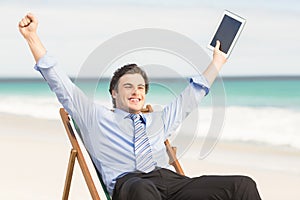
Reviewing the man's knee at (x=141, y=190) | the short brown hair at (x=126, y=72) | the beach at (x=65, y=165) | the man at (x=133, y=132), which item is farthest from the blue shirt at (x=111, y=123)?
the beach at (x=65, y=165)

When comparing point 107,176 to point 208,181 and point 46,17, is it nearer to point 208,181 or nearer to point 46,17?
point 208,181

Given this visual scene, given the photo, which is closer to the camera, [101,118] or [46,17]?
[101,118]

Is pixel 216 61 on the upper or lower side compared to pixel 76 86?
upper

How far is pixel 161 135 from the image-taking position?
3.53 meters

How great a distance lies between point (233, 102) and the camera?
50.0 ft

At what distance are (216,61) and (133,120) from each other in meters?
0.50

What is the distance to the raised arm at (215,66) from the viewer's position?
11.7 feet

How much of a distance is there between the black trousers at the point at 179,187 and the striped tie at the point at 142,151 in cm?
8

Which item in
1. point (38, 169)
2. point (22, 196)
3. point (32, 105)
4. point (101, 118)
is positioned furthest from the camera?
point (32, 105)

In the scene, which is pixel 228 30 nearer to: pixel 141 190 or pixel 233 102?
pixel 141 190

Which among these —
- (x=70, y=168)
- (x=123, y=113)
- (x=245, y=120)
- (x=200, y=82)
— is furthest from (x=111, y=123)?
(x=245, y=120)

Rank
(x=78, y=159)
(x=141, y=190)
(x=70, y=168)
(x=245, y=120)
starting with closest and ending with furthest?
(x=141, y=190), (x=78, y=159), (x=70, y=168), (x=245, y=120)

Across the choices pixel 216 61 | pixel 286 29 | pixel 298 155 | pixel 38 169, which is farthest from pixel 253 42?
pixel 216 61

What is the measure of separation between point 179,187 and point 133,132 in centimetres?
37
